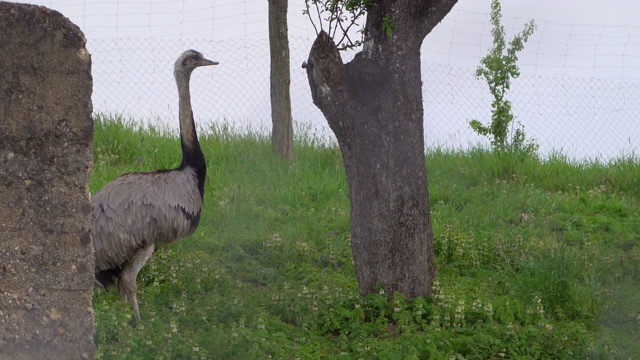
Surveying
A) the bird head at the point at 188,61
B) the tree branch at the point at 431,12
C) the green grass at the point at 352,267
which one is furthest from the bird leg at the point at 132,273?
the tree branch at the point at 431,12

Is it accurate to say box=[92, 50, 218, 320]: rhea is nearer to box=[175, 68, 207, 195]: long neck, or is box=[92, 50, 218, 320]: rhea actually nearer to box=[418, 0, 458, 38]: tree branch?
box=[175, 68, 207, 195]: long neck

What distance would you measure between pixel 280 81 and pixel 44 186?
5877 mm

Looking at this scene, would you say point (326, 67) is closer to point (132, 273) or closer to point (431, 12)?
point (431, 12)

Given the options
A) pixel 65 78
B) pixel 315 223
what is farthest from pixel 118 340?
pixel 315 223

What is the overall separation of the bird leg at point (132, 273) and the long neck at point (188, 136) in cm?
75

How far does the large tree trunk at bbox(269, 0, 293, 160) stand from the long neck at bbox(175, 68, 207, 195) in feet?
5.31

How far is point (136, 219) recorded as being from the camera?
8.01 metres

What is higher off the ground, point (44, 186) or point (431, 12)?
point (431, 12)

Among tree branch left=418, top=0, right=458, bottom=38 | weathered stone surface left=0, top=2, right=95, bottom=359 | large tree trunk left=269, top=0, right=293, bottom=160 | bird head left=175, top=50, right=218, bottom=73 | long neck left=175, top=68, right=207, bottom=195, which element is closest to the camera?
weathered stone surface left=0, top=2, right=95, bottom=359

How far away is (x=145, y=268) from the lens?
338 inches

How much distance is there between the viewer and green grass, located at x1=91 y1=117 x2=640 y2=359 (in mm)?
6754

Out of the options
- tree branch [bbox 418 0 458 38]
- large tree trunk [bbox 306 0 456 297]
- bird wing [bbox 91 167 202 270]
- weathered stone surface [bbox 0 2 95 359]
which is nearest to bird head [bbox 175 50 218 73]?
bird wing [bbox 91 167 202 270]

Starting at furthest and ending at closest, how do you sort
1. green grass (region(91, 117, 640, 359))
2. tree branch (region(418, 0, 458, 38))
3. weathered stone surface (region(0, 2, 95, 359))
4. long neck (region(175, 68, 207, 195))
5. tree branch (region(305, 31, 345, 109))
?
long neck (region(175, 68, 207, 195)) < tree branch (region(418, 0, 458, 38)) < tree branch (region(305, 31, 345, 109)) < green grass (region(91, 117, 640, 359)) < weathered stone surface (region(0, 2, 95, 359))

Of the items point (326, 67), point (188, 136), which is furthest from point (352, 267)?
point (326, 67)
